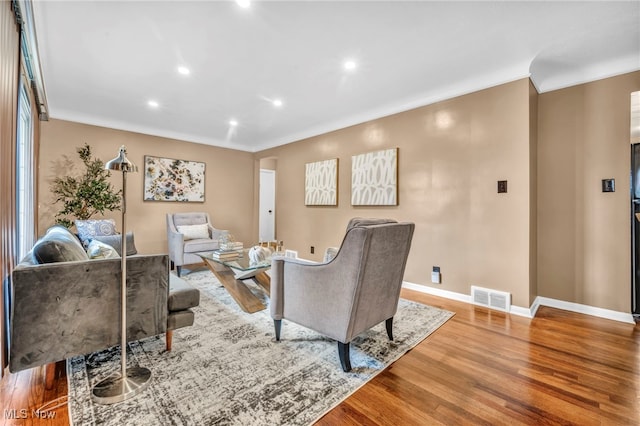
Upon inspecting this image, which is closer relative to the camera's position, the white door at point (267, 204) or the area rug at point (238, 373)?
the area rug at point (238, 373)

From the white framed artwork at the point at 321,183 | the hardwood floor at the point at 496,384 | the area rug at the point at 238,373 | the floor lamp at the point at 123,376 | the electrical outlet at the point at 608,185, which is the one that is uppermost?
the white framed artwork at the point at 321,183

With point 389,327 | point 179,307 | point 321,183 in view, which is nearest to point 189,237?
point 321,183

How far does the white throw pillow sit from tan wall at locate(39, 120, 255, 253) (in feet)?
2.54

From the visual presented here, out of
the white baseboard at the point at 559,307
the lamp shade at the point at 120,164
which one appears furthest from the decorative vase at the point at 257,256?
the white baseboard at the point at 559,307

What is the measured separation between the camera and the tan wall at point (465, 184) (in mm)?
2818

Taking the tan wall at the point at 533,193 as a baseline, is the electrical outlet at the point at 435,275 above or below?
below

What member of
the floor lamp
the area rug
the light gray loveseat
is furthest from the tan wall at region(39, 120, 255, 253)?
the floor lamp

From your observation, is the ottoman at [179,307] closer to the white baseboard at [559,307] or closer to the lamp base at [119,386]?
the lamp base at [119,386]

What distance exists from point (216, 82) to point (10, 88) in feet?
5.54

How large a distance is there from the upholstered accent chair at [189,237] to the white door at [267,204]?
7.78ft

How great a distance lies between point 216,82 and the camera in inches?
124

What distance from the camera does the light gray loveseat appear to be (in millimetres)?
1465

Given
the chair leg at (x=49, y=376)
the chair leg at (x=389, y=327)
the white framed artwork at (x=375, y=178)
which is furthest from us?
the white framed artwork at (x=375, y=178)

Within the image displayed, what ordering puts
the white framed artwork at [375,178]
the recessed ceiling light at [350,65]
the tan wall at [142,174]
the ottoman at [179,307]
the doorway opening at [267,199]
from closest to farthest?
the ottoman at [179,307]
the recessed ceiling light at [350,65]
the white framed artwork at [375,178]
the tan wall at [142,174]
the doorway opening at [267,199]
